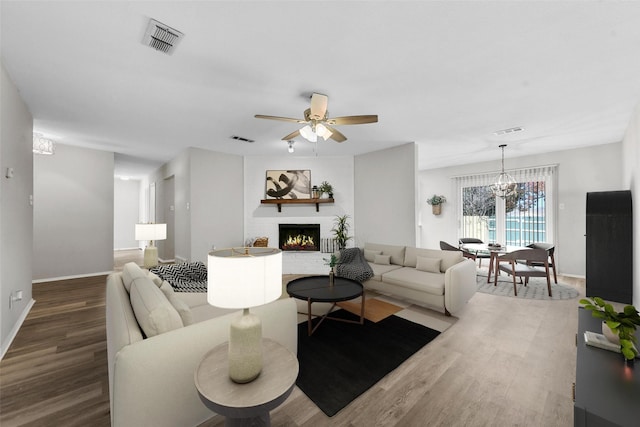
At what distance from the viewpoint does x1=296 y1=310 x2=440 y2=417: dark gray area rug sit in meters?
1.87

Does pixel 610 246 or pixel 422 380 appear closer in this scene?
pixel 422 380

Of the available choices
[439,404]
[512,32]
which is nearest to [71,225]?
[439,404]

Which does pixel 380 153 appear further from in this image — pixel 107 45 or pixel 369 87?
pixel 107 45

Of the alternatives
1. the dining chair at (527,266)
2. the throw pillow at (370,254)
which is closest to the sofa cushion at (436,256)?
the throw pillow at (370,254)

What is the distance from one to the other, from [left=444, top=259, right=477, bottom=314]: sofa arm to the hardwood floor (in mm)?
212

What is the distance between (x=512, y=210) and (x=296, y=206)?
5169 millimetres

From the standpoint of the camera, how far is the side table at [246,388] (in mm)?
1005

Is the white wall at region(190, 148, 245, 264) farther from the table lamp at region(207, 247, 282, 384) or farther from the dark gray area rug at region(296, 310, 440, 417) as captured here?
the table lamp at region(207, 247, 282, 384)

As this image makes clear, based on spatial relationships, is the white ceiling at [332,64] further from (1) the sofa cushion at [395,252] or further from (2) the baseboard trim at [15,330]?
(2) the baseboard trim at [15,330]

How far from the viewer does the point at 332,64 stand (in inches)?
88.6

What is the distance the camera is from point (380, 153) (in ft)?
17.6

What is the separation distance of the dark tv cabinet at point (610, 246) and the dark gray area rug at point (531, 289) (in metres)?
0.31

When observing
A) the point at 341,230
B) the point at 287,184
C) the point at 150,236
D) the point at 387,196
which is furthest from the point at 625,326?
the point at 287,184

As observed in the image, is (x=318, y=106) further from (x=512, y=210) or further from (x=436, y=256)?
(x=512, y=210)
